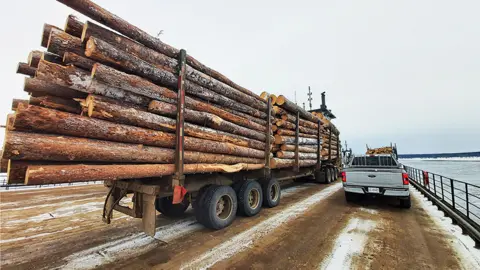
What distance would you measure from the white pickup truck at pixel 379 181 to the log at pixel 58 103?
8.06 metres

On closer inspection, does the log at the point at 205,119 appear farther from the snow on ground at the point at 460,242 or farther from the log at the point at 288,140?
the snow on ground at the point at 460,242

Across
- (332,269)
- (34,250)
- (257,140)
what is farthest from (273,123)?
(34,250)

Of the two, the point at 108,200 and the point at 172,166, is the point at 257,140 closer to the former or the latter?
the point at 172,166

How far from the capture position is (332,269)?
3.42 meters

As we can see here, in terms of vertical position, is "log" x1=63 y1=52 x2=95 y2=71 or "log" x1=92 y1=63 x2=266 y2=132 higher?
"log" x1=63 y1=52 x2=95 y2=71

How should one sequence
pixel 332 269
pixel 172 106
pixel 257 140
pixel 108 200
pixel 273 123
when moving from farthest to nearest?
pixel 273 123 < pixel 257 140 < pixel 108 200 < pixel 172 106 < pixel 332 269

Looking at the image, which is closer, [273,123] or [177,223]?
[177,223]

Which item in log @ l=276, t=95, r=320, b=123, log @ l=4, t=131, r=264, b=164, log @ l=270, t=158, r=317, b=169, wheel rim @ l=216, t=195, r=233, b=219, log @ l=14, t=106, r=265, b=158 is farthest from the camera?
log @ l=276, t=95, r=320, b=123

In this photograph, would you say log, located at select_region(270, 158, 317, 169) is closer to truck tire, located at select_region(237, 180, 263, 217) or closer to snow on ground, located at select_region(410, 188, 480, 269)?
truck tire, located at select_region(237, 180, 263, 217)

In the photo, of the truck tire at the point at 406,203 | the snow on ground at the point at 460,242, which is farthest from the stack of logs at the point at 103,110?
the truck tire at the point at 406,203

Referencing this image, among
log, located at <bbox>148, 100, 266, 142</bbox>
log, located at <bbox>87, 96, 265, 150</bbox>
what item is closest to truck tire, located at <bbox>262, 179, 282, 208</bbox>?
log, located at <bbox>148, 100, 266, 142</bbox>

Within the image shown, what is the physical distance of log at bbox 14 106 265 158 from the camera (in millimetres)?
2752

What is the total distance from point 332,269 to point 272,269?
37.0 inches

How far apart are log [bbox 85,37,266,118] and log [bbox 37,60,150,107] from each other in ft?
1.18
